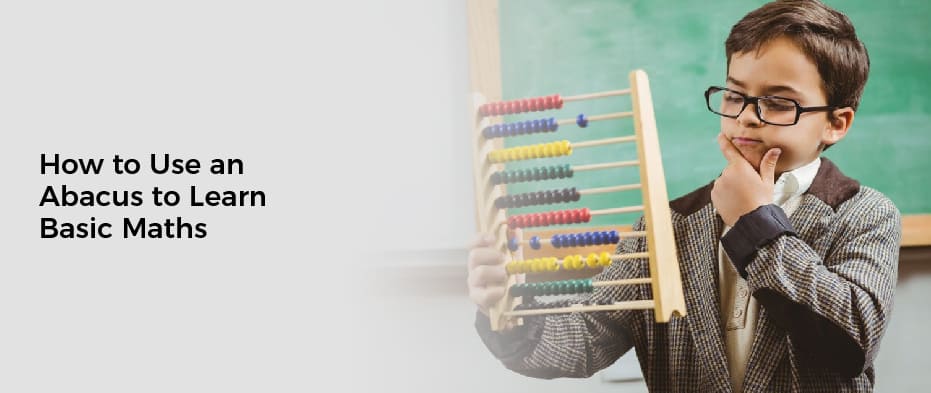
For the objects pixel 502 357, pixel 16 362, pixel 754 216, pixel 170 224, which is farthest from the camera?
pixel 170 224

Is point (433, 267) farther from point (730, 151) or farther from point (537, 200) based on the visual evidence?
point (730, 151)

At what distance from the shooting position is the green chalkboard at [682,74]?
1398 millimetres

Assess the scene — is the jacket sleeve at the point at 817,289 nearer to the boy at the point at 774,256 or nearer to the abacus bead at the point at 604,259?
the boy at the point at 774,256

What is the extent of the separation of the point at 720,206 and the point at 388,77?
66 centimetres

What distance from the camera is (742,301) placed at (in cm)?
99

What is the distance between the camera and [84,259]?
51.8 inches

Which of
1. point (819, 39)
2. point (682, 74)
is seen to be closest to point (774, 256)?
point (819, 39)

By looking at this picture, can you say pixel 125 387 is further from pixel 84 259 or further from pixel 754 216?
pixel 754 216

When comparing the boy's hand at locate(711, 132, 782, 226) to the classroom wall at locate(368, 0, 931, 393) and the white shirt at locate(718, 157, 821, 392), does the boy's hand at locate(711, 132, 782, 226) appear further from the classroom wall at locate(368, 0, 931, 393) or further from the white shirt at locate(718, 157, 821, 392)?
the classroom wall at locate(368, 0, 931, 393)

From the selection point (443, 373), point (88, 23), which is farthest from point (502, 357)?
point (88, 23)

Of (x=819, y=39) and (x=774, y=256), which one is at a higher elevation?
(x=819, y=39)

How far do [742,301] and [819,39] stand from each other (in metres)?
0.31

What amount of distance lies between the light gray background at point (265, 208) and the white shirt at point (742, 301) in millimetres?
462

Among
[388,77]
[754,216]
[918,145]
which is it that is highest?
[388,77]
